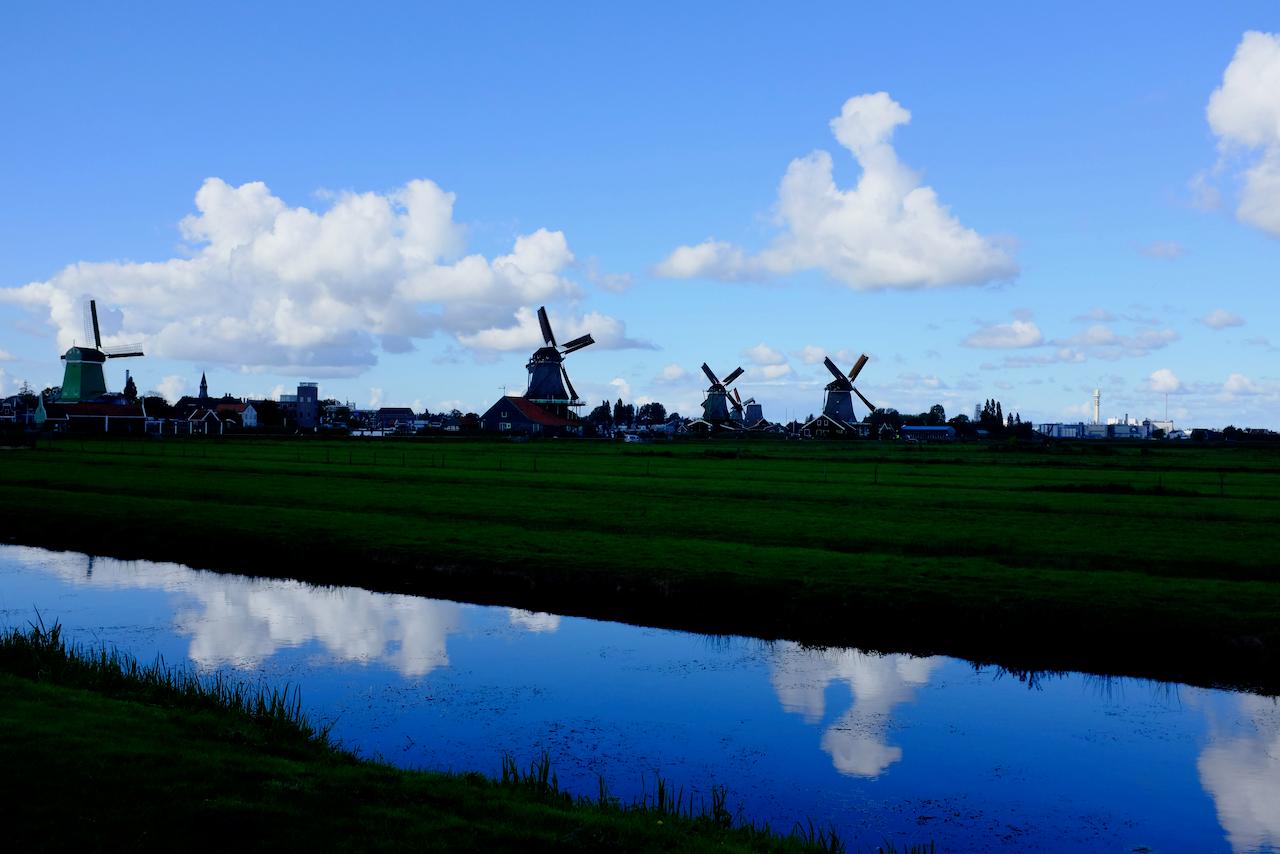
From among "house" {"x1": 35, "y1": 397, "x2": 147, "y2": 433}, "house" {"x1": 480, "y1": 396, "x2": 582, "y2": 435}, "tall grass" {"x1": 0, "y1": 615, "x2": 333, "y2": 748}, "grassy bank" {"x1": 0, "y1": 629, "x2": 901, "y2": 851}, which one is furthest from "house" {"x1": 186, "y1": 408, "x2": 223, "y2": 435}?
"grassy bank" {"x1": 0, "y1": 629, "x2": 901, "y2": 851}

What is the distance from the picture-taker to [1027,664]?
25266mm

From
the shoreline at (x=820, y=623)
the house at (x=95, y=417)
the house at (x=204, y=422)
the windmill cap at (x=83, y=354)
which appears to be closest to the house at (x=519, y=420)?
the house at (x=204, y=422)

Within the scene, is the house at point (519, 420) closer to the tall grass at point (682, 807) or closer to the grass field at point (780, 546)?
the grass field at point (780, 546)

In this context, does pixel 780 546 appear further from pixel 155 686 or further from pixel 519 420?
pixel 519 420

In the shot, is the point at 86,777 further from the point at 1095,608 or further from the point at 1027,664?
the point at 1095,608

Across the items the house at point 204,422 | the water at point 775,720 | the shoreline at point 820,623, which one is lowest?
the water at point 775,720

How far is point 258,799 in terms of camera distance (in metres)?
12.5

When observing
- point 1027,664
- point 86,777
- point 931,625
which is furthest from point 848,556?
point 86,777

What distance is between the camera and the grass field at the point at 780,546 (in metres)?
27.2

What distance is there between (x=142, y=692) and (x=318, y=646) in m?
7.65

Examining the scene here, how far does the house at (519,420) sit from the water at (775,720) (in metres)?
139

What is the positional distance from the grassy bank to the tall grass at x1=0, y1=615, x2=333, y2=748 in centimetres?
18

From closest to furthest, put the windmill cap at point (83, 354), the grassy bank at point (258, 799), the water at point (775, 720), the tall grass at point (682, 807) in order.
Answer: the grassy bank at point (258, 799) < the tall grass at point (682, 807) < the water at point (775, 720) < the windmill cap at point (83, 354)

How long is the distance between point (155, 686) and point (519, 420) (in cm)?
15157
